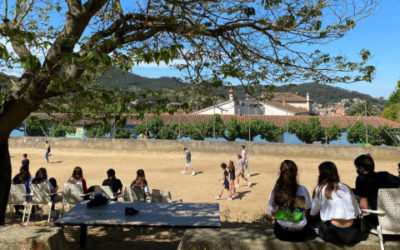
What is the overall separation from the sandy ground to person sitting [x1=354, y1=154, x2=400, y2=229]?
4777 millimetres

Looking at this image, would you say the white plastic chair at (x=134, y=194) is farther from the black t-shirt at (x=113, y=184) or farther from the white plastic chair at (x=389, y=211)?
the white plastic chair at (x=389, y=211)

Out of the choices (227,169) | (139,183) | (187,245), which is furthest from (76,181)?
(227,169)

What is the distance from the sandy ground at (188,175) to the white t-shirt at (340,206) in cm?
498

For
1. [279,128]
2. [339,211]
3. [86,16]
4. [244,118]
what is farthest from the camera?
[244,118]

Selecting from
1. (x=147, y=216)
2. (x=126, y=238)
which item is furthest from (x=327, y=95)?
(x=147, y=216)

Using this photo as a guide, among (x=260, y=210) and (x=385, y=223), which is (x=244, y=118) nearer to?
(x=260, y=210)

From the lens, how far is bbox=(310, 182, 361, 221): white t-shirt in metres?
3.60

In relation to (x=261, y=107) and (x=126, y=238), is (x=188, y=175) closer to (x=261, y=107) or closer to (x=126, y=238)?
(x=261, y=107)

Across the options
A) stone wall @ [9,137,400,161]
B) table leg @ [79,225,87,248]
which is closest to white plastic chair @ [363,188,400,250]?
table leg @ [79,225,87,248]

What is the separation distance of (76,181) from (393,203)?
632cm

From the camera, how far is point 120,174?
16.5 m

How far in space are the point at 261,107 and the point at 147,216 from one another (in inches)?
170

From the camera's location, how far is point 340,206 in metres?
3.62

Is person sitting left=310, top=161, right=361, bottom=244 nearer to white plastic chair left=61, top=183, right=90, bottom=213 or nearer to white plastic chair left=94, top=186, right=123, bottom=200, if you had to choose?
white plastic chair left=94, top=186, right=123, bottom=200
